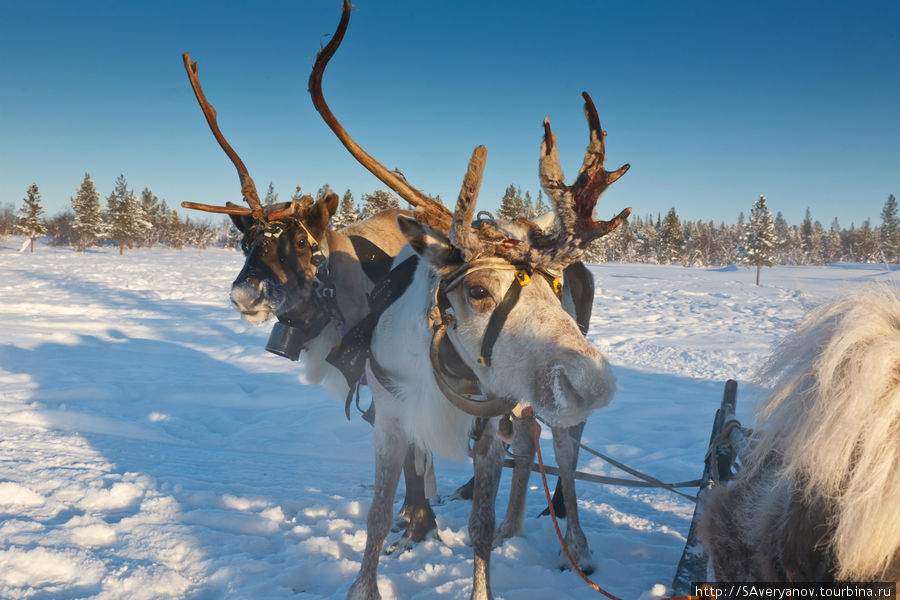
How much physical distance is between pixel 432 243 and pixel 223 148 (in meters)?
2.49

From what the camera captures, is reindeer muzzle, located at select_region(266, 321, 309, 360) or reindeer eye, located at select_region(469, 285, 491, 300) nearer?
reindeer eye, located at select_region(469, 285, 491, 300)

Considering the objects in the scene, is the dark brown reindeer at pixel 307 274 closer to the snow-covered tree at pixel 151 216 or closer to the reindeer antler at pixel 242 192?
the reindeer antler at pixel 242 192

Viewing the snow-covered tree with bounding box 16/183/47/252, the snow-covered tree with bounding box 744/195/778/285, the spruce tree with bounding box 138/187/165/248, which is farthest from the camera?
the spruce tree with bounding box 138/187/165/248

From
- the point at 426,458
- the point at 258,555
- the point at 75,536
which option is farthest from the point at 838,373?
the point at 75,536

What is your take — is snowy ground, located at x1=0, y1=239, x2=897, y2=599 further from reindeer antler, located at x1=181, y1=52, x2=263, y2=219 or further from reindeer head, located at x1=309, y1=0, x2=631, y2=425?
reindeer antler, located at x1=181, y1=52, x2=263, y2=219

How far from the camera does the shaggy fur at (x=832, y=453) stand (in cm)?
102

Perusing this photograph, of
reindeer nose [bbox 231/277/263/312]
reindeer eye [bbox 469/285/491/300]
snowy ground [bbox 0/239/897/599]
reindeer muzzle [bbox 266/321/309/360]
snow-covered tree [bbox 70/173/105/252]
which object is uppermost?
snow-covered tree [bbox 70/173/105/252]

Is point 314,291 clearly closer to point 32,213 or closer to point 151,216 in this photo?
point 32,213

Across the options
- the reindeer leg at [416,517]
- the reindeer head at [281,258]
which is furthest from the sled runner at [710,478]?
the reindeer head at [281,258]

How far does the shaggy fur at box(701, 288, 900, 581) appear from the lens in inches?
40.1

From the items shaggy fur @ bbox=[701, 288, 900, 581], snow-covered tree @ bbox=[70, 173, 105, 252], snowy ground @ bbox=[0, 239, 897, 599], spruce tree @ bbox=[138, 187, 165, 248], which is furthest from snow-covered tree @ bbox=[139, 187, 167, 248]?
shaggy fur @ bbox=[701, 288, 900, 581]

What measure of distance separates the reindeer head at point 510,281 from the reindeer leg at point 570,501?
1506mm

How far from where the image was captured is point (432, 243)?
2.29 meters

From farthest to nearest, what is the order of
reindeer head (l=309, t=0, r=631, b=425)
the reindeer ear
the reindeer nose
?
the reindeer nose → the reindeer ear → reindeer head (l=309, t=0, r=631, b=425)
